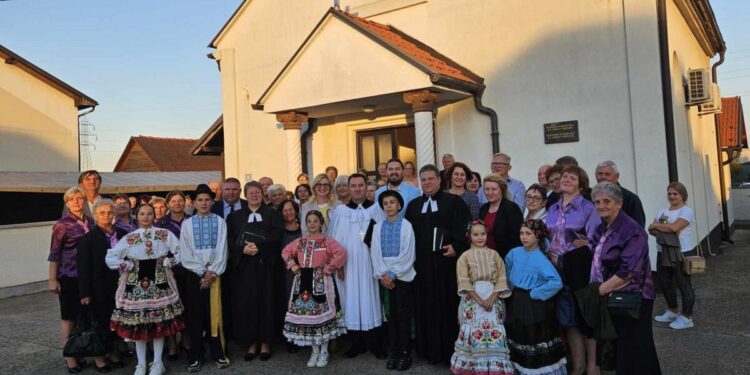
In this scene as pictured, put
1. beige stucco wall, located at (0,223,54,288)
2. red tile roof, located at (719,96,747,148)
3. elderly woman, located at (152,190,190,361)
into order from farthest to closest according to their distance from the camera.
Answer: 1. red tile roof, located at (719,96,747,148)
2. beige stucco wall, located at (0,223,54,288)
3. elderly woman, located at (152,190,190,361)

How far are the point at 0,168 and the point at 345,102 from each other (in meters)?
15.5

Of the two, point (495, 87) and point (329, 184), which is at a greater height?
point (495, 87)

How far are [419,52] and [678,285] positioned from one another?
5323mm

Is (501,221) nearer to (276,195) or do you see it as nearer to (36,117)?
(276,195)

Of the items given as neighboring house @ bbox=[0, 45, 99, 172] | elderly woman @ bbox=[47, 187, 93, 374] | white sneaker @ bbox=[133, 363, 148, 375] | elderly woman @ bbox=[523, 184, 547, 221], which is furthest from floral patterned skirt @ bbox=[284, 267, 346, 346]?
neighboring house @ bbox=[0, 45, 99, 172]

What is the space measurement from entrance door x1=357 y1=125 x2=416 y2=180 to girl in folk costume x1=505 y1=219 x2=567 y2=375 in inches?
240

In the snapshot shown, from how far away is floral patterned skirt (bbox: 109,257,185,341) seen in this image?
501 cm

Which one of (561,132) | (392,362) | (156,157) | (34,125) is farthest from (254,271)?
(156,157)

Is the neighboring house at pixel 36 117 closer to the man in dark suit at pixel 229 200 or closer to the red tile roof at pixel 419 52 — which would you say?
the red tile roof at pixel 419 52

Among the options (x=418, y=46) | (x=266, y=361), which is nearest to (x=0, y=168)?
(x=418, y=46)

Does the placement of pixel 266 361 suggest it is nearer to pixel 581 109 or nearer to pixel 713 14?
pixel 581 109

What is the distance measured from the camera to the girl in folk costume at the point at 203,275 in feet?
17.6

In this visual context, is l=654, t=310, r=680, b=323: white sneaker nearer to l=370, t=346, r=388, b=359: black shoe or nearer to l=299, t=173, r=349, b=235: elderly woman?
l=370, t=346, r=388, b=359: black shoe

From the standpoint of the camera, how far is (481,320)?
4457 millimetres
